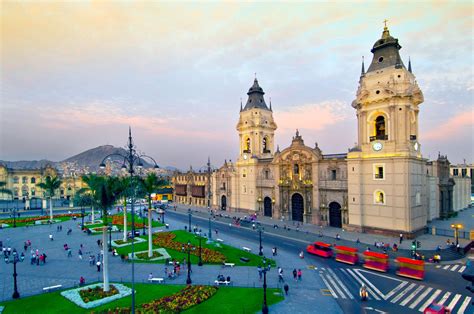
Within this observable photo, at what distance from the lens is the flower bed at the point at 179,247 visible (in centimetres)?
3200

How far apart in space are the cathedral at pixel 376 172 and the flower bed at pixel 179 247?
1001 inches

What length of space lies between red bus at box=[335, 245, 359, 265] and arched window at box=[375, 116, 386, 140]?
852 inches

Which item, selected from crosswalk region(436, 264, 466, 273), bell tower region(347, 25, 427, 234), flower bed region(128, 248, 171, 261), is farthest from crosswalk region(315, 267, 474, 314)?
flower bed region(128, 248, 171, 261)

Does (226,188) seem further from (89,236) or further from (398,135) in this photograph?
(398,135)

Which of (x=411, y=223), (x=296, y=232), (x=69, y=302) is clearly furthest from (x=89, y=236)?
(x=411, y=223)

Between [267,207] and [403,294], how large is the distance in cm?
4130

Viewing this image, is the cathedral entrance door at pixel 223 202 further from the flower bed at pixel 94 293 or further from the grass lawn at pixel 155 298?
the flower bed at pixel 94 293

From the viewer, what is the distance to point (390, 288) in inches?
950

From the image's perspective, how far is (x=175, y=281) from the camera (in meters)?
25.8

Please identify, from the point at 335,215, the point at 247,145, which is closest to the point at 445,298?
the point at 335,215

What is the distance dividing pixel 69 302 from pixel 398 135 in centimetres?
4637

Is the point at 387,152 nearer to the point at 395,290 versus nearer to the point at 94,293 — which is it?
the point at 395,290

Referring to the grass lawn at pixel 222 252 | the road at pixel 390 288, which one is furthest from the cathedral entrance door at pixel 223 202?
the road at pixel 390 288

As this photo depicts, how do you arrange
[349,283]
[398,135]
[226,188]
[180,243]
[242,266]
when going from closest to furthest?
[349,283], [242,266], [180,243], [398,135], [226,188]
